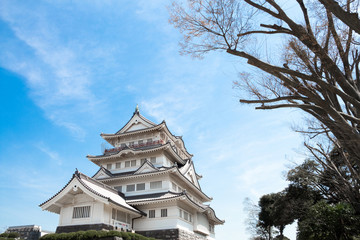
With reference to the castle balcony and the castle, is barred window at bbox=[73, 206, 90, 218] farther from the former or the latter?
the castle balcony

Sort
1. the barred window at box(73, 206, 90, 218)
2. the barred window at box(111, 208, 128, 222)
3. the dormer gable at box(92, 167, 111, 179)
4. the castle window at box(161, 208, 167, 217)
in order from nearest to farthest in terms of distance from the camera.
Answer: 1. the barred window at box(73, 206, 90, 218)
2. the barred window at box(111, 208, 128, 222)
3. the castle window at box(161, 208, 167, 217)
4. the dormer gable at box(92, 167, 111, 179)

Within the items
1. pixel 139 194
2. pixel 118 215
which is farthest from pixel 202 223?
pixel 118 215

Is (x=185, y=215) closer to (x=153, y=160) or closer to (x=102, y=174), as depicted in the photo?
(x=153, y=160)

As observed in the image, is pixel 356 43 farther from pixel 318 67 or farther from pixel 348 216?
pixel 348 216

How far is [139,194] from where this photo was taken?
24.3 meters

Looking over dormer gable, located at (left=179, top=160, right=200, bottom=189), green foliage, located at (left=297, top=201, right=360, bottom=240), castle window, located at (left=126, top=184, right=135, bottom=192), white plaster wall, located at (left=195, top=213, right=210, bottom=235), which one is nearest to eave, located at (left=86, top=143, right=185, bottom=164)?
dormer gable, located at (left=179, top=160, right=200, bottom=189)

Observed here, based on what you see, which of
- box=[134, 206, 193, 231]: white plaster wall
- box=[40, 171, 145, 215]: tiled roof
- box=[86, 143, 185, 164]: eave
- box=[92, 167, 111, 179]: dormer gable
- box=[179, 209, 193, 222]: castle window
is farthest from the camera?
box=[86, 143, 185, 164]: eave

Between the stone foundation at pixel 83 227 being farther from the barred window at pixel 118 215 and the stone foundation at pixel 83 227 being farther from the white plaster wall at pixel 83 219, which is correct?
the barred window at pixel 118 215

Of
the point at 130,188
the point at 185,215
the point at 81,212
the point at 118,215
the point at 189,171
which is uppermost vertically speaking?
the point at 189,171

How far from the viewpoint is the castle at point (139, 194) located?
1919cm

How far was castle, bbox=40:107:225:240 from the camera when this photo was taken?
1919 cm

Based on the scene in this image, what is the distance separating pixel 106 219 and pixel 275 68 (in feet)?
55.4

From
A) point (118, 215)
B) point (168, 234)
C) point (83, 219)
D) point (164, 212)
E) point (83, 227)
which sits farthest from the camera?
point (164, 212)

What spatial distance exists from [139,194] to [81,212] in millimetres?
6088
